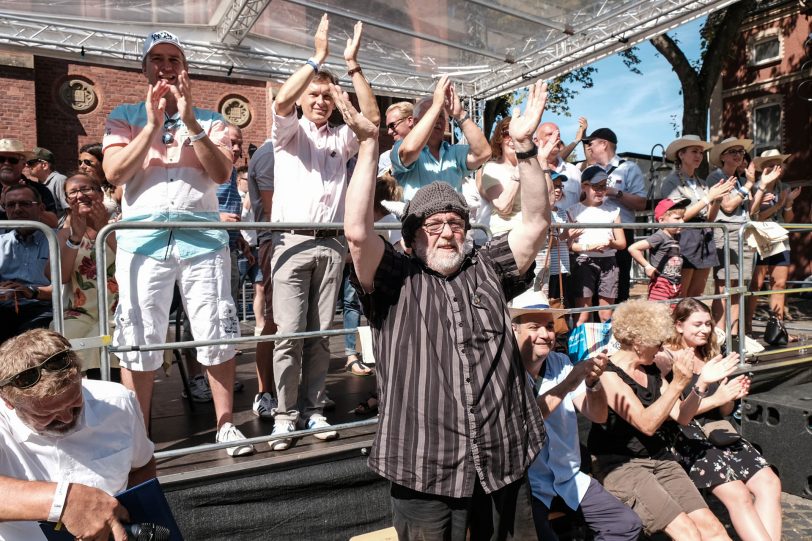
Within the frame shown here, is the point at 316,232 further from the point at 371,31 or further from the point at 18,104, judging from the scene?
the point at 18,104

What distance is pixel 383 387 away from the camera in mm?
2602

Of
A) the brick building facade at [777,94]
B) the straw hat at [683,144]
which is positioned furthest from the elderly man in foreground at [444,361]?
the brick building facade at [777,94]

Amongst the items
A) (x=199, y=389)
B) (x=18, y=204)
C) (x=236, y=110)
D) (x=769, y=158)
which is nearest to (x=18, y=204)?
(x=18, y=204)

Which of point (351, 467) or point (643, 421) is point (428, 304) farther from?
point (643, 421)

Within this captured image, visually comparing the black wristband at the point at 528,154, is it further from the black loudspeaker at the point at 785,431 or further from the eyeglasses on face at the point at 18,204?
the black loudspeaker at the point at 785,431

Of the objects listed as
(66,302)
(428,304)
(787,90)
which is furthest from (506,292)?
(787,90)

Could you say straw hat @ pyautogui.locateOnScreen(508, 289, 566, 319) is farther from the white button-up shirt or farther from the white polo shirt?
the white polo shirt

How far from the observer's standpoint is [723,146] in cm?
688

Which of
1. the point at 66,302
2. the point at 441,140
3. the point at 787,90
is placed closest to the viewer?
the point at 66,302

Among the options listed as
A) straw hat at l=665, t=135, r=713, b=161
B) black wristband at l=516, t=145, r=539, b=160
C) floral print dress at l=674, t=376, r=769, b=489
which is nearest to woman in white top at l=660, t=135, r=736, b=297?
straw hat at l=665, t=135, r=713, b=161

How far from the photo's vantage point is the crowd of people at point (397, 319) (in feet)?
7.89

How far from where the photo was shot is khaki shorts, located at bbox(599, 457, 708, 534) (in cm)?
343

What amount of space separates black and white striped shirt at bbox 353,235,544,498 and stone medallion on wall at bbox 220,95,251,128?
13.4 m

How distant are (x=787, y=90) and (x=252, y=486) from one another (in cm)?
2345
